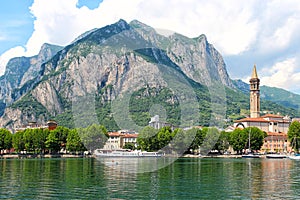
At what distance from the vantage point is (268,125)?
155625 millimetres

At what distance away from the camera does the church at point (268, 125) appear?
14438cm

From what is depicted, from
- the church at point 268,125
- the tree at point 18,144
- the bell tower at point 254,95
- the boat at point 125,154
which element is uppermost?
the bell tower at point 254,95

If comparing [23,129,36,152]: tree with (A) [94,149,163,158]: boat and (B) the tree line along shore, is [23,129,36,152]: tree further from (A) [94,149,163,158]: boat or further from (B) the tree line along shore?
(A) [94,149,163,158]: boat

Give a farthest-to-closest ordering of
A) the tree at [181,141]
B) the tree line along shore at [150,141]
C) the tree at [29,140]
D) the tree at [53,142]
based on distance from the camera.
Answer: the tree at [29,140], the tree at [53,142], the tree line along shore at [150,141], the tree at [181,141]

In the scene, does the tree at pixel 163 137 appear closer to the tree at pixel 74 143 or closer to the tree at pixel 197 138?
the tree at pixel 197 138

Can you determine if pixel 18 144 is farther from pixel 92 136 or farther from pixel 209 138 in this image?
pixel 209 138

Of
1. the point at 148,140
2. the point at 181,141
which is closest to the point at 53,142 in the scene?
the point at 148,140

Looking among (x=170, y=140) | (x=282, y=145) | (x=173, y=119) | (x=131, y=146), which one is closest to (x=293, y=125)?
(x=282, y=145)

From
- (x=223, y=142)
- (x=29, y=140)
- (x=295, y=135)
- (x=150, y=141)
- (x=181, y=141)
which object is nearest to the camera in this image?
(x=181, y=141)

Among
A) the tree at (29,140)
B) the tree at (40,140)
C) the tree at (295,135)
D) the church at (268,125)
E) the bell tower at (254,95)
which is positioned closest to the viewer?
the tree at (40,140)

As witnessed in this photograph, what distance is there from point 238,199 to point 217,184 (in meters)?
8.65

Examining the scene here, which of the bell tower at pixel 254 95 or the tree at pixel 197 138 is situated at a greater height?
the bell tower at pixel 254 95

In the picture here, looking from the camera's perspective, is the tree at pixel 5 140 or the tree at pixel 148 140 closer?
the tree at pixel 148 140

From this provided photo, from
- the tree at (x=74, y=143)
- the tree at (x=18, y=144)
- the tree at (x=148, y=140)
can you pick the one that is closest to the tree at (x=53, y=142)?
the tree at (x=74, y=143)
